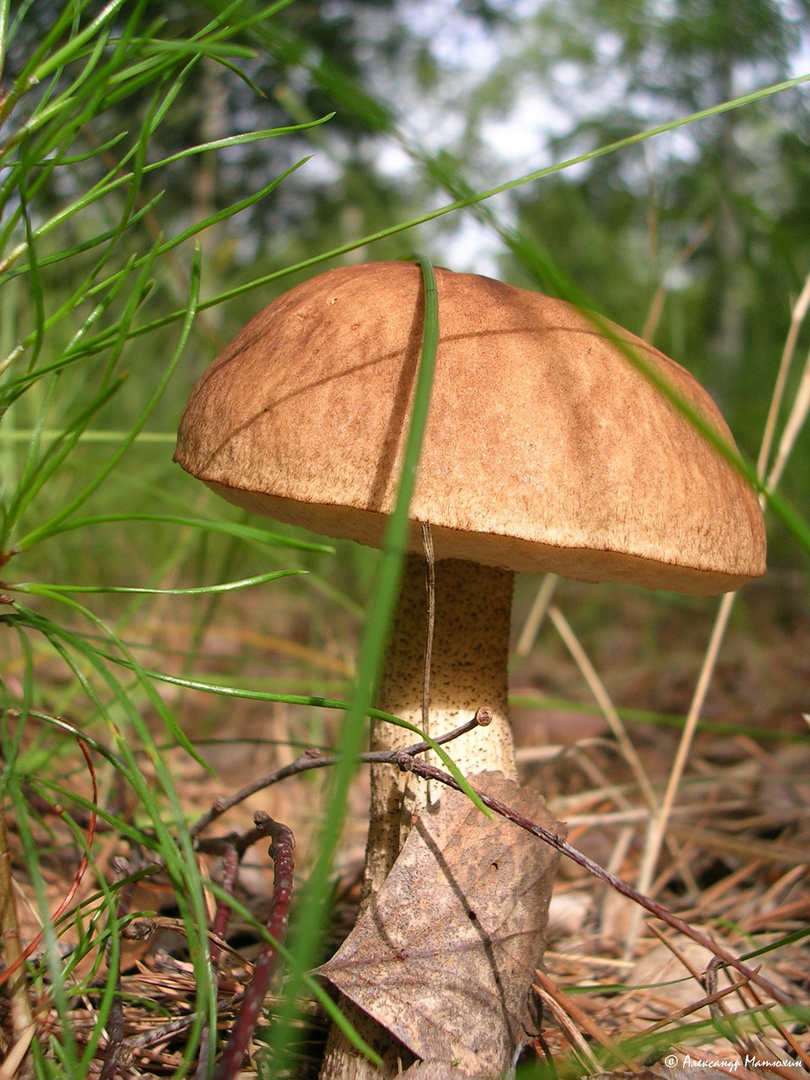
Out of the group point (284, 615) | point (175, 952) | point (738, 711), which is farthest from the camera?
point (284, 615)

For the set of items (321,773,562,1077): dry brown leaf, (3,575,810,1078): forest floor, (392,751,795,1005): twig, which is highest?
(392,751,795,1005): twig

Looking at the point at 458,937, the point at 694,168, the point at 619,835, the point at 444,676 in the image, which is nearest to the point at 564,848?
the point at 458,937

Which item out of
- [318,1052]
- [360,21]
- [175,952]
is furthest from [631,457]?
[360,21]

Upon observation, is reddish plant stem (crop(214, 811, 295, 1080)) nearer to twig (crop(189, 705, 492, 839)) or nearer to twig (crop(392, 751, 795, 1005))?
twig (crop(189, 705, 492, 839))

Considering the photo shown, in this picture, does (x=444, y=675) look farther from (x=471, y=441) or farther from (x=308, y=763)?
(x=471, y=441)

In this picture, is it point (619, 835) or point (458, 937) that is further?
point (619, 835)

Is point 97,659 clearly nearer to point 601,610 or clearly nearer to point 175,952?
point 175,952

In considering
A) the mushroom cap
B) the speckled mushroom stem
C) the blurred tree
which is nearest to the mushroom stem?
the speckled mushroom stem
